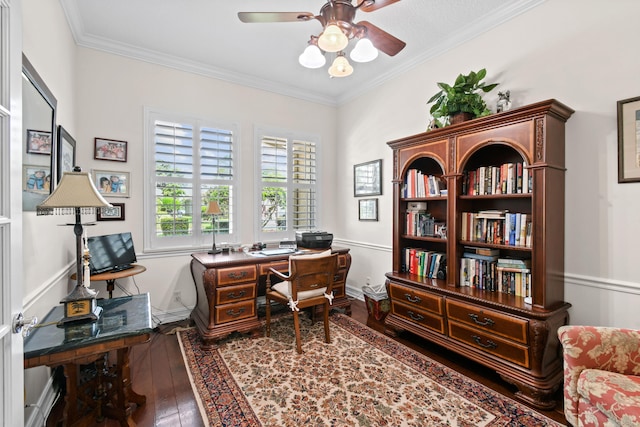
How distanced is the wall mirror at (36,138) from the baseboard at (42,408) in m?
1.10

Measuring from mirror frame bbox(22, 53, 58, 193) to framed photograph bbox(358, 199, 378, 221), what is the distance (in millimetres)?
3119

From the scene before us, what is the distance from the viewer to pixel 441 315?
8.14 ft

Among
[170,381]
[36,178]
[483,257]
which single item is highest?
[36,178]

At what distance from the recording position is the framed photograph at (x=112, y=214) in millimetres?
2885

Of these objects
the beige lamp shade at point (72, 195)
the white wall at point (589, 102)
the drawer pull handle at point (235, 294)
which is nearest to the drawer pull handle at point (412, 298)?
the white wall at point (589, 102)

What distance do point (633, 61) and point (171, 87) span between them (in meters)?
3.97

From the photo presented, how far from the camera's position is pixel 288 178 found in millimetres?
4070

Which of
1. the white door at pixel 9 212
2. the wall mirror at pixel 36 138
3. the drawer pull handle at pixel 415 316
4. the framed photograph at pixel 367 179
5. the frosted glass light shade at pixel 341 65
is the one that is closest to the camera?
the white door at pixel 9 212

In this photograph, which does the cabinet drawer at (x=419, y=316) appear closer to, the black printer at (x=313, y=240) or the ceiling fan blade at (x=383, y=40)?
the black printer at (x=313, y=240)

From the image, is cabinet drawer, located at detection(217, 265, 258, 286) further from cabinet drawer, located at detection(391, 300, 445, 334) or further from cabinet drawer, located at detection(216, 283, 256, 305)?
cabinet drawer, located at detection(391, 300, 445, 334)

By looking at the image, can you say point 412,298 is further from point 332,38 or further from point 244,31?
point 244,31

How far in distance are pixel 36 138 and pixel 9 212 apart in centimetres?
97

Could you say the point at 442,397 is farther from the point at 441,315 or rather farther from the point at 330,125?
the point at 330,125

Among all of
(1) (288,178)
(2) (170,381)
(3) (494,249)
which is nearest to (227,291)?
(2) (170,381)
